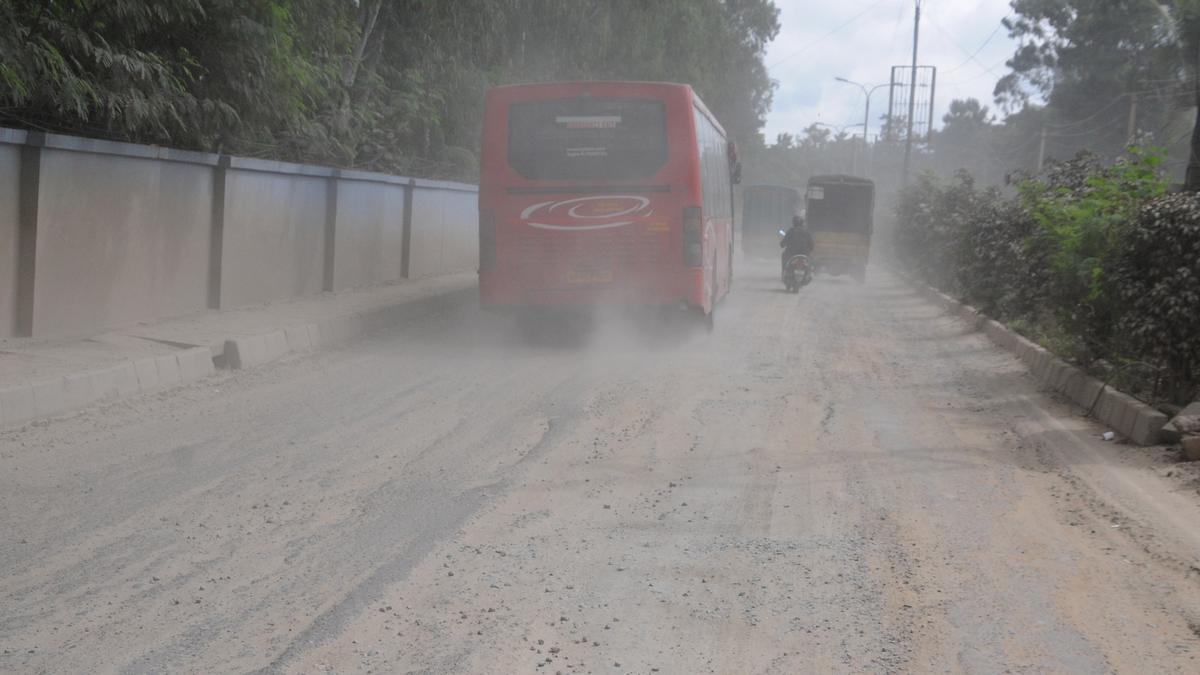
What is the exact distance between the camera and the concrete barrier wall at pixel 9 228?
33.4 ft

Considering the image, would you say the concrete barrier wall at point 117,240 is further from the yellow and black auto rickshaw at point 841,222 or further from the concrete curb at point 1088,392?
the yellow and black auto rickshaw at point 841,222

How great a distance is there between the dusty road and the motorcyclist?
14419 millimetres

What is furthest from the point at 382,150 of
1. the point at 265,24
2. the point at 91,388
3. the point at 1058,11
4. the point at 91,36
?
the point at 1058,11

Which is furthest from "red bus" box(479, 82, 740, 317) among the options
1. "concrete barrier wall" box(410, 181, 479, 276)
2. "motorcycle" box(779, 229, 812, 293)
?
"motorcycle" box(779, 229, 812, 293)

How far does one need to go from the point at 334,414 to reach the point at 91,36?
5.24 meters

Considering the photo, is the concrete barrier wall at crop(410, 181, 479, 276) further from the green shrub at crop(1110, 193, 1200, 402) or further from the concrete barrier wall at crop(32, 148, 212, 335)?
the green shrub at crop(1110, 193, 1200, 402)

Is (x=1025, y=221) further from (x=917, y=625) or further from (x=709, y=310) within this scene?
(x=917, y=625)

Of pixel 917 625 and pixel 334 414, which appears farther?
pixel 334 414

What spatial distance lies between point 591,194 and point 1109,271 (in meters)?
5.86

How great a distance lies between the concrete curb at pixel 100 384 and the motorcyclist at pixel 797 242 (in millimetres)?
15981

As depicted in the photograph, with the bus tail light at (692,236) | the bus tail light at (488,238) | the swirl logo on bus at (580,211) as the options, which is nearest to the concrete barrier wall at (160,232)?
the bus tail light at (488,238)

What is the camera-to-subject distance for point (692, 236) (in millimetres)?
13430

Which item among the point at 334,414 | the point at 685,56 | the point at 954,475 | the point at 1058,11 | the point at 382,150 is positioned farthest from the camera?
the point at 1058,11

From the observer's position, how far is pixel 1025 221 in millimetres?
15383
